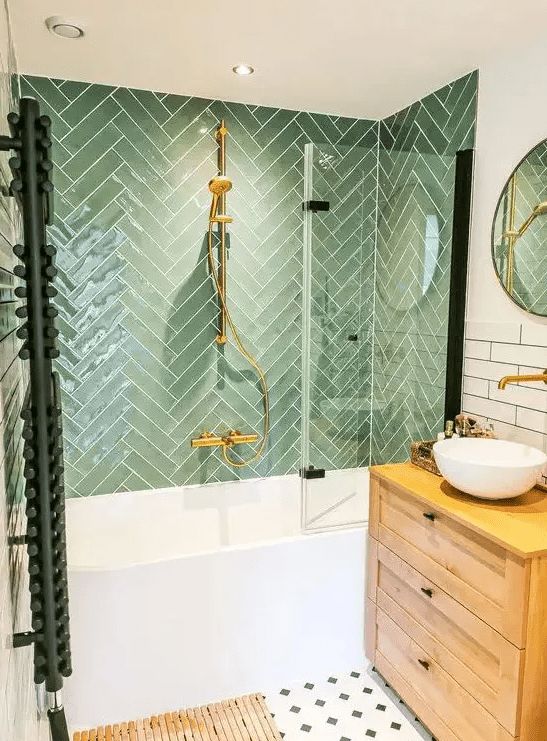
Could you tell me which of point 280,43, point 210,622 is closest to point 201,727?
point 210,622

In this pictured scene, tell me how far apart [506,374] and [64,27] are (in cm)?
211

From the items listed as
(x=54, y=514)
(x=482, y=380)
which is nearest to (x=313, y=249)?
(x=482, y=380)

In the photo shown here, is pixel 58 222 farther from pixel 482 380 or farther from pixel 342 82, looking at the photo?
pixel 482 380

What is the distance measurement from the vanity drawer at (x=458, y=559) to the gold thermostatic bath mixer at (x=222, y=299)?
970 millimetres

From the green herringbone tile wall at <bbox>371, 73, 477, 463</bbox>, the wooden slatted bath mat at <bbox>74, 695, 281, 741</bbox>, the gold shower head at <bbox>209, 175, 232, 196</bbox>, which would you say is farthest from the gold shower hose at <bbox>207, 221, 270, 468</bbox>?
the wooden slatted bath mat at <bbox>74, 695, 281, 741</bbox>

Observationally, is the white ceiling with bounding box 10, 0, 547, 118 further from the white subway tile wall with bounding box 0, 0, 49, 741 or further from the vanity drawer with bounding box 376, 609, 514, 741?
the vanity drawer with bounding box 376, 609, 514, 741

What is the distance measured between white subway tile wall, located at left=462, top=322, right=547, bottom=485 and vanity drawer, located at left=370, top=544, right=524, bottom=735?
2.00ft

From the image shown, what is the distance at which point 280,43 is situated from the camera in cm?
221

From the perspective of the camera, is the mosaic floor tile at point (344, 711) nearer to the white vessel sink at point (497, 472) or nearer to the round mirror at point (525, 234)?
the white vessel sink at point (497, 472)

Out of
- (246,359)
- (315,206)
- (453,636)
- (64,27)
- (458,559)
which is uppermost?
(64,27)

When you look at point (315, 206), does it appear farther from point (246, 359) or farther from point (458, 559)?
point (458, 559)

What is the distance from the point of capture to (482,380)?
8.07ft

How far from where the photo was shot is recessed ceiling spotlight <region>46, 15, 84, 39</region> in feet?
6.72

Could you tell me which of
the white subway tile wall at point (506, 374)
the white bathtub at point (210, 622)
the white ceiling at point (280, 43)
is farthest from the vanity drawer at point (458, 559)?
the white ceiling at point (280, 43)
